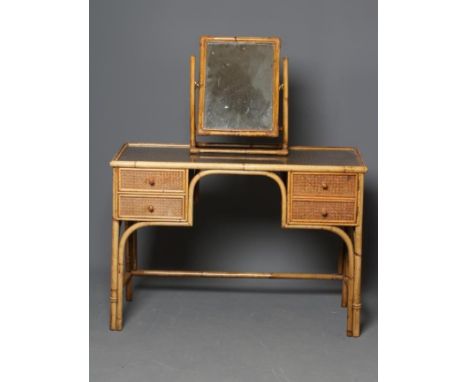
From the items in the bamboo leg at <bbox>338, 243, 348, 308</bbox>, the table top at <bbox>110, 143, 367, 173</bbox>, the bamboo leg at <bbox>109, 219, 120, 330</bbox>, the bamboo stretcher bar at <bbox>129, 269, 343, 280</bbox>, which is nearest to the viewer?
the table top at <bbox>110, 143, 367, 173</bbox>

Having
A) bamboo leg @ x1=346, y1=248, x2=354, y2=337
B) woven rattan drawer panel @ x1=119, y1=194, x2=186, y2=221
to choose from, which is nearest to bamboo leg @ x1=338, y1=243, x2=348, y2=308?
bamboo leg @ x1=346, y1=248, x2=354, y2=337

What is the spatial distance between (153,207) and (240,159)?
17.0 inches

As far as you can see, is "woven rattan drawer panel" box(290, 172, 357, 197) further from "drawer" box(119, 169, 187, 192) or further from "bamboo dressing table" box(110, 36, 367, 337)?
"drawer" box(119, 169, 187, 192)

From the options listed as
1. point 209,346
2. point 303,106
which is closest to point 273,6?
point 303,106

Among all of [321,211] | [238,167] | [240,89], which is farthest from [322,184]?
[240,89]

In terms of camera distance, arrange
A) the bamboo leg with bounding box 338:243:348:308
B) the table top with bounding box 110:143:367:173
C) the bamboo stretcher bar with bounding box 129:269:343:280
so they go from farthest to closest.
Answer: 1. the bamboo leg with bounding box 338:243:348:308
2. the bamboo stretcher bar with bounding box 129:269:343:280
3. the table top with bounding box 110:143:367:173

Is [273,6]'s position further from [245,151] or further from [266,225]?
[266,225]

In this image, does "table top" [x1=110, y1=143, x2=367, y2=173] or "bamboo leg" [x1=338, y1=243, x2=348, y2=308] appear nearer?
"table top" [x1=110, y1=143, x2=367, y2=173]

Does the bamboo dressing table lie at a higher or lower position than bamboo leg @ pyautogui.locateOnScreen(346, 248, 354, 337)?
higher

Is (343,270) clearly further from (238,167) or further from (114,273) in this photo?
(114,273)

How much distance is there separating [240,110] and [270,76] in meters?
0.20

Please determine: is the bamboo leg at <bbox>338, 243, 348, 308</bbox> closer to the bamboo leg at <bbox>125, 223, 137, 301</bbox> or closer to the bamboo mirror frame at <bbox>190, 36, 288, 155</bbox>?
the bamboo mirror frame at <bbox>190, 36, 288, 155</bbox>

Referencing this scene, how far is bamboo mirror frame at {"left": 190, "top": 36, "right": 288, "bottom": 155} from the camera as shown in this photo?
3.27m

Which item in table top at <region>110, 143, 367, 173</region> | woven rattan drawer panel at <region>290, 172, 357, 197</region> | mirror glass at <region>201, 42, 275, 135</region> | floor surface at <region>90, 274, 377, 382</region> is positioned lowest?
floor surface at <region>90, 274, 377, 382</region>
